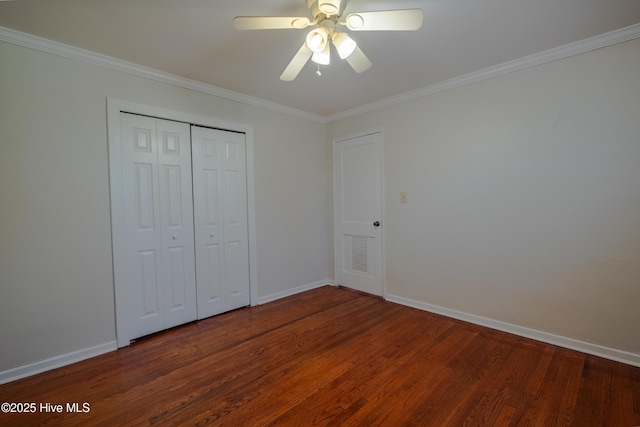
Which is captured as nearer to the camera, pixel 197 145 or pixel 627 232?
pixel 627 232

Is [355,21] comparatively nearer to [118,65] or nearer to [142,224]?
[118,65]

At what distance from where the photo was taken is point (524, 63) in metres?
2.46

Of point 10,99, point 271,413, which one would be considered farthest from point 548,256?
point 10,99

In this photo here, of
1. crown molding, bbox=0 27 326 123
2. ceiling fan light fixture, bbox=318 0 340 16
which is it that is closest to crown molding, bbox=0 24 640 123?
crown molding, bbox=0 27 326 123

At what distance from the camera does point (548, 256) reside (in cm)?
242

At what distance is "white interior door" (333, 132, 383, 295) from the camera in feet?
11.8

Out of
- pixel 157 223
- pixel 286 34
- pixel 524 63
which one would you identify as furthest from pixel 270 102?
pixel 524 63

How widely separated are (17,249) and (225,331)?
1.68 m

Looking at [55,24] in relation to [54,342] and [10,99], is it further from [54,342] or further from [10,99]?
[54,342]

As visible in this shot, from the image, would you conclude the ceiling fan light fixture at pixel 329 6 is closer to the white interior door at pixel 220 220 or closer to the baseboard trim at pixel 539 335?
the white interior door at pixel 220 220

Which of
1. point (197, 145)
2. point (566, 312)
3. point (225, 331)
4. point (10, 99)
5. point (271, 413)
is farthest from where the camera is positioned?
point (197, 145)

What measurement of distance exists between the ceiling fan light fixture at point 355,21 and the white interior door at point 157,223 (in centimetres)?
198

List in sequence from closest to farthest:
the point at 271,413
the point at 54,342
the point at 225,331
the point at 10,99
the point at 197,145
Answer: the point at 271,413
the point at 10,99
the point at 54,342
the point at 225,331
the point at 197,145

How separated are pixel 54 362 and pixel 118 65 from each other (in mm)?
2417
